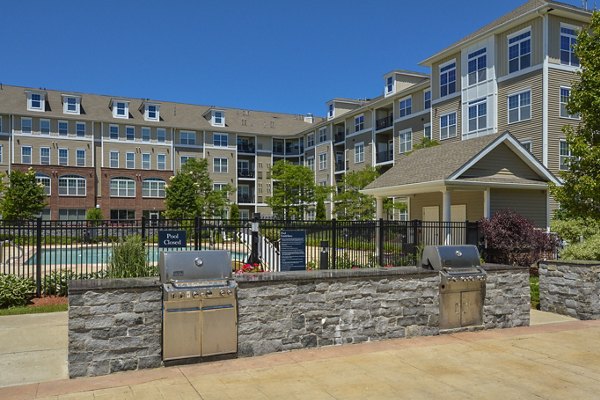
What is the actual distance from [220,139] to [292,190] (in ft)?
53.1

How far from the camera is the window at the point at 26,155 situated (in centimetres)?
4903

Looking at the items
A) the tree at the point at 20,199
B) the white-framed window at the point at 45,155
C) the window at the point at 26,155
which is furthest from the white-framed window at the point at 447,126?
the window at the point at 26,155

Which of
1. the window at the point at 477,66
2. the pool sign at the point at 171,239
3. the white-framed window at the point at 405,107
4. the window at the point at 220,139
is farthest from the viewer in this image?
the window at the point at 220,139

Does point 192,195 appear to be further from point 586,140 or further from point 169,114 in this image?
point 586,140

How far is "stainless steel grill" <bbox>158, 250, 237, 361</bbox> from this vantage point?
Result: 6.42 m

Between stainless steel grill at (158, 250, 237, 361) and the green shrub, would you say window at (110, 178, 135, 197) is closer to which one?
the green shrub

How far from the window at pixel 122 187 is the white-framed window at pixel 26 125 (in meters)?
9.42

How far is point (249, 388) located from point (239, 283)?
1.65 m

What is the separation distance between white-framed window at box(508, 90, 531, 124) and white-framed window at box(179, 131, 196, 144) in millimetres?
38021

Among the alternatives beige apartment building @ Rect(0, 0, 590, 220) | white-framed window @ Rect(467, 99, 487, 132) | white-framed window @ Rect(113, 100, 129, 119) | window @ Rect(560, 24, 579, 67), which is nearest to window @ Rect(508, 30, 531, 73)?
beige apartment building @ Rect(0, 0, 590, 220)

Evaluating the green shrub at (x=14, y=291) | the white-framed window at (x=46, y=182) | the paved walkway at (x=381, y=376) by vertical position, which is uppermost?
the white-framed window at (x=46, y=182)

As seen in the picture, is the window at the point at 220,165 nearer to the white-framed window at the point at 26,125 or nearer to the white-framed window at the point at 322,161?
the white-framed window at the point at 322,161

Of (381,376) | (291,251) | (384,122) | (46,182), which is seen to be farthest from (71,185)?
(381,376)

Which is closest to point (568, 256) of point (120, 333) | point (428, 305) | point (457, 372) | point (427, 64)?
point (428, 305)
